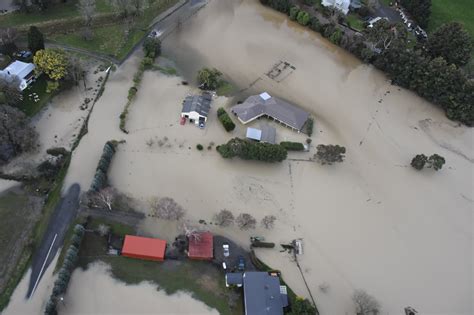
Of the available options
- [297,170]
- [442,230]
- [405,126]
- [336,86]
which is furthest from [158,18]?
[442,230]

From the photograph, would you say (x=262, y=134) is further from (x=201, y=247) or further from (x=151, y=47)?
(x=151, y=47)

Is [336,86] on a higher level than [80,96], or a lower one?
higher

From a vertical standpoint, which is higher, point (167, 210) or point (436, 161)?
point (436, 161)

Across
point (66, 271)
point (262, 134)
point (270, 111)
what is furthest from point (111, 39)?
point (66, 271)

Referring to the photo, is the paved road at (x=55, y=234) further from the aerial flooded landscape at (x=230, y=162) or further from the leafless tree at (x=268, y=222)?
the leafless tree at (x=268, y=222)

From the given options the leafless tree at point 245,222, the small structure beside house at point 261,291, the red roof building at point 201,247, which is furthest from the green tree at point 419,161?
the red roof building at point 201,247

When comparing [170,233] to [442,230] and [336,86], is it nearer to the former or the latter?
[442,230]
